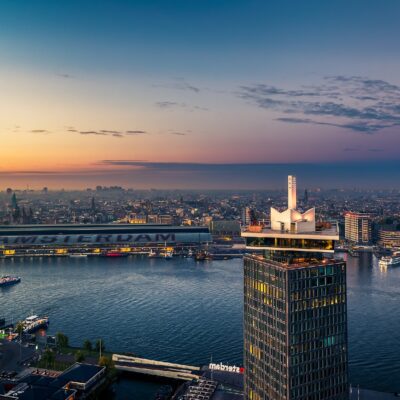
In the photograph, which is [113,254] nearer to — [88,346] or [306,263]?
[88,346]

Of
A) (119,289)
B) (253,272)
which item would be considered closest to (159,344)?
(253,272)

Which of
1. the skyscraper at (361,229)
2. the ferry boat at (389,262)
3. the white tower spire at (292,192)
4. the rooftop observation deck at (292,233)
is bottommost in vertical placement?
the ferry boat at (389,262)

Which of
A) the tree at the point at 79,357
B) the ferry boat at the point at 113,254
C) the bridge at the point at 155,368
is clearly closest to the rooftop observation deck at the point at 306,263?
the bridge at the point at 155,368

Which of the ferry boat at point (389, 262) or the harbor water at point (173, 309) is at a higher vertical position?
the ferry boat at point (389, 262)

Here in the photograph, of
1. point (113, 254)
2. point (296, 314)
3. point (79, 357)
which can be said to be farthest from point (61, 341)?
point (113, 254)

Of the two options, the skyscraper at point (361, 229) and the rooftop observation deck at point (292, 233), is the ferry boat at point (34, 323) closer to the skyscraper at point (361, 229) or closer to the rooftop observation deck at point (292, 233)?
the rooftop observation deck at point (292, 233)

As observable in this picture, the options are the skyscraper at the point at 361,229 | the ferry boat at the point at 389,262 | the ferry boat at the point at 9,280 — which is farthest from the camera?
the skyscraper at the point at 361,229
